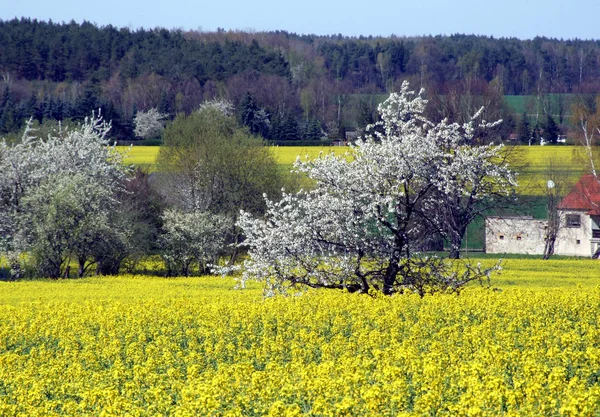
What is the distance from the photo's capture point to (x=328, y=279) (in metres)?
22.3

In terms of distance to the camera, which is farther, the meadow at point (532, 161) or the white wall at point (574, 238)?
the white wall at point (574, 238)

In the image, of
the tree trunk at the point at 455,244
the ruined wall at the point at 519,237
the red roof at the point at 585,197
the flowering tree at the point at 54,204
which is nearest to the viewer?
the tree trunk at the point at 455,244

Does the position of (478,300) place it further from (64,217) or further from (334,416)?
(64,217)

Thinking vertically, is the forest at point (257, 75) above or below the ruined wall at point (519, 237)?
above

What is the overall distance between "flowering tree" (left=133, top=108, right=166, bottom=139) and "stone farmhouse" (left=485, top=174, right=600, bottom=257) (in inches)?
1873

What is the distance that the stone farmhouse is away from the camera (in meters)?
59.6

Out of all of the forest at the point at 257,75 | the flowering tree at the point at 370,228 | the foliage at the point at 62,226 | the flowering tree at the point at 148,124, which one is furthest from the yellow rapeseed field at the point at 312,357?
the flowering tree at the point at 148,124

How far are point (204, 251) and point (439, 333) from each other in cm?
3091

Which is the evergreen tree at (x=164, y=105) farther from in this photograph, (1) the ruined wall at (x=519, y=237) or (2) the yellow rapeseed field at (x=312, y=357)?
(2) the yellow rapeseed field at (x=312, y=357)

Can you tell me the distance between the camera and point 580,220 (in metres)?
61.2

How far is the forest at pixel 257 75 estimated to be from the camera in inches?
3725

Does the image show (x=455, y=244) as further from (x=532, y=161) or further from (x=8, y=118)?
(x=8, y=118)

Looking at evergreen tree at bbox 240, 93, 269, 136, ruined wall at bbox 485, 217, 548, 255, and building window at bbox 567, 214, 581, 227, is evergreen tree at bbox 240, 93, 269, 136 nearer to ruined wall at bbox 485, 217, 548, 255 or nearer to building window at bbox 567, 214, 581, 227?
ruined wall at bbox 485, 217, 548, 255

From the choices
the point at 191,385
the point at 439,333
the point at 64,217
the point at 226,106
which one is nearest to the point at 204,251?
the point at 64,217
